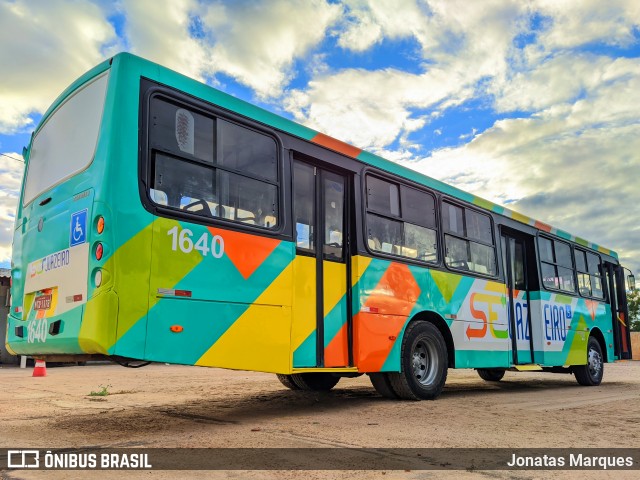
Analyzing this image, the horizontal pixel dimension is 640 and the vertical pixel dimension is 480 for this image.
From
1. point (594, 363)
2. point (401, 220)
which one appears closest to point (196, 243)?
point (401, 220)

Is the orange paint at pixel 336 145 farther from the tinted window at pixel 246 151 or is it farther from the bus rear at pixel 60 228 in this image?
the bus rear at pixel 60 228

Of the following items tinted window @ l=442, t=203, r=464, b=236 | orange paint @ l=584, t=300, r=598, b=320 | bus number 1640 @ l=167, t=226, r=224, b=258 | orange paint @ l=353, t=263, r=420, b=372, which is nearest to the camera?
bus number 1640 @ l=167, t=226, r=224, b=258

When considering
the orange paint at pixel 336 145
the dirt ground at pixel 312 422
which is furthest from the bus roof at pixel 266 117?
the dirt ground at pixel 312 422

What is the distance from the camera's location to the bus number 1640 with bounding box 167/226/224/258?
4.93 meters

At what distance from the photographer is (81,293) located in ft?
15.4

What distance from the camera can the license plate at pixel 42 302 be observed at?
5192 mm

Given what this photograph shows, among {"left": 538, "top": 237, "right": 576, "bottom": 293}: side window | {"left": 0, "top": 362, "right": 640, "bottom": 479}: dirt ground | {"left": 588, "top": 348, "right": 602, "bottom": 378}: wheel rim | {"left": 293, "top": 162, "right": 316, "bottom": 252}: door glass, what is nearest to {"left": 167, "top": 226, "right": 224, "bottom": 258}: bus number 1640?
{"left": 293, "top": 162, "right": 316, "bottom": 252}: door glass

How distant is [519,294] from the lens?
1029 cm

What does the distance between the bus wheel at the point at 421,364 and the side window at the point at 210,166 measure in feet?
9.04

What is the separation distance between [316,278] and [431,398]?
8.42 ft

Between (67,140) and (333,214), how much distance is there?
3.05 metres

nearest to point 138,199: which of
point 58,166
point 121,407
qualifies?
point 58,166

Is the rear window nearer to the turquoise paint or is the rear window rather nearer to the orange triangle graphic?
the orange triangle graphic

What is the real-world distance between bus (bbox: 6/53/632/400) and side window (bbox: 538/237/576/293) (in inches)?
101
